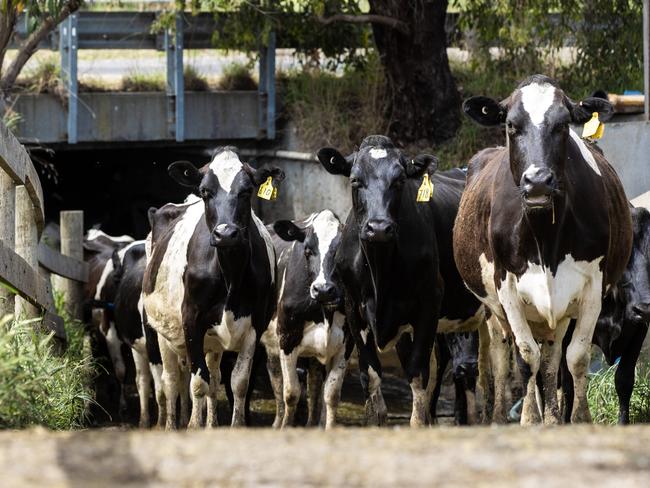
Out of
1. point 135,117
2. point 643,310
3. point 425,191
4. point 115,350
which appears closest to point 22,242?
point 425,191

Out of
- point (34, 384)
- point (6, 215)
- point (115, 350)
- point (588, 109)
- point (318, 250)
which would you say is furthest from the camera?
point (115, 350)

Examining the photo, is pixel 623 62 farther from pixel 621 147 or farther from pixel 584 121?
pixel 584 121

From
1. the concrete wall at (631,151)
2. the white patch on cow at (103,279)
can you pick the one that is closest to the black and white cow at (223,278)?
the concrete wall at (631,151)

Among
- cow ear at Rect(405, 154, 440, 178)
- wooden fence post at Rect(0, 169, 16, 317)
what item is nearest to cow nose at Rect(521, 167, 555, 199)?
cow ear at Rect(405, 154, 440, 178)

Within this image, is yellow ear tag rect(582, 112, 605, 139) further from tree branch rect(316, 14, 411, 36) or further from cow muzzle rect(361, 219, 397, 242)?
tree branch rect(316, 14, 411, 36)

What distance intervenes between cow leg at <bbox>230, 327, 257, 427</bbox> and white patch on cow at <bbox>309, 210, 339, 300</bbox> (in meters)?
0.81

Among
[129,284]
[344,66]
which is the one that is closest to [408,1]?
[344,66]

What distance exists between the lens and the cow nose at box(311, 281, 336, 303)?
1033cm

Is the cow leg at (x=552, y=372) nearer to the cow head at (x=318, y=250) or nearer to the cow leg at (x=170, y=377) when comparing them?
the cow head at (x=318, y=250)

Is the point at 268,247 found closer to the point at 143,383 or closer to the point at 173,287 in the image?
the point at 173,287

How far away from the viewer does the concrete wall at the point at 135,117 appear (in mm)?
16750

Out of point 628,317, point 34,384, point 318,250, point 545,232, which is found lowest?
point 628,317

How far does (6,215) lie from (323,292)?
2.83m

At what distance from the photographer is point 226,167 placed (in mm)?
9969
